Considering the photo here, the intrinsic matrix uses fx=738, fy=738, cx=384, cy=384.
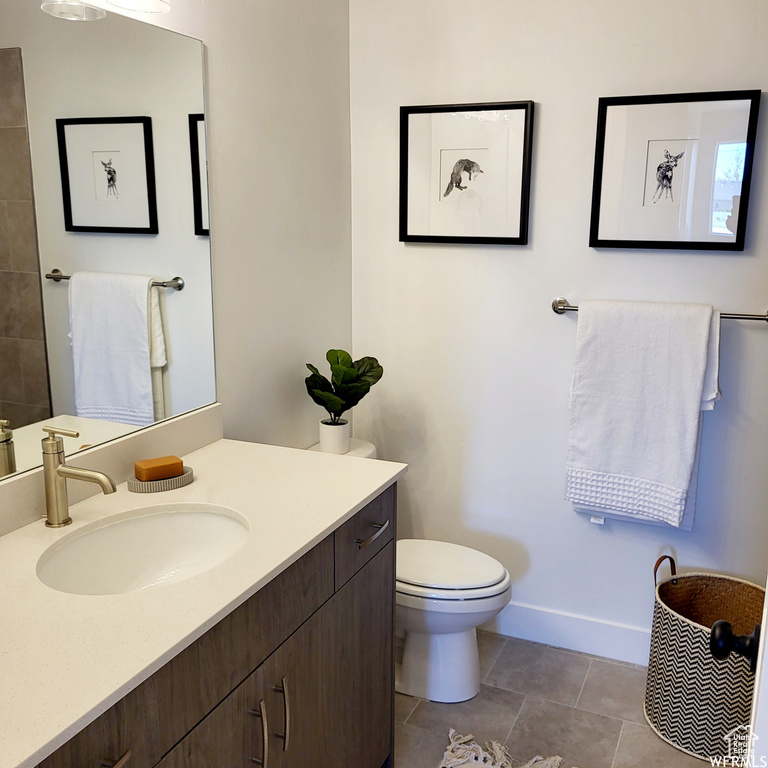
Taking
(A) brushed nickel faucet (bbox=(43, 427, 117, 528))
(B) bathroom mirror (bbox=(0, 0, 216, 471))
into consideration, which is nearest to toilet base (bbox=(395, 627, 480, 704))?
(B) bathroom mirror (bbox=(0, 0, 216, 471))

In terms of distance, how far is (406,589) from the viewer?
2.06 meters

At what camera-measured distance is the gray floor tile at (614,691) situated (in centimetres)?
216

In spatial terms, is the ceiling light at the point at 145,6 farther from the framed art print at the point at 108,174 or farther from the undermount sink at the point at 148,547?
the undermount sink at the point at 148,547

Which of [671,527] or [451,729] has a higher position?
[671,527]

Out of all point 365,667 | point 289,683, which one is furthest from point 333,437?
point 289,683

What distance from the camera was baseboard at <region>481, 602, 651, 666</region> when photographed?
239cm

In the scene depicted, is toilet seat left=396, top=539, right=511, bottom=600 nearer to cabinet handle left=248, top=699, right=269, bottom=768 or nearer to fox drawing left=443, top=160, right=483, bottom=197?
cabinet handle left=248, top=699, right=269, bottom=768

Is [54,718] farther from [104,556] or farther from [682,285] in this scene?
[682,285]

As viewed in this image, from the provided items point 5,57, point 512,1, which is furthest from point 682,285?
point 5,57

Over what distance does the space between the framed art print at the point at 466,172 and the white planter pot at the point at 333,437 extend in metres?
0.67

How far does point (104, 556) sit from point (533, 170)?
1.62 metres

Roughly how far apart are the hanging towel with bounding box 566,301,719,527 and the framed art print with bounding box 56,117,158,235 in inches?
49.7

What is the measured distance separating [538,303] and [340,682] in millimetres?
1296

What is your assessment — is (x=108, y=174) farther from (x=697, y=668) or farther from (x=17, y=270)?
(x=697, y=668)
